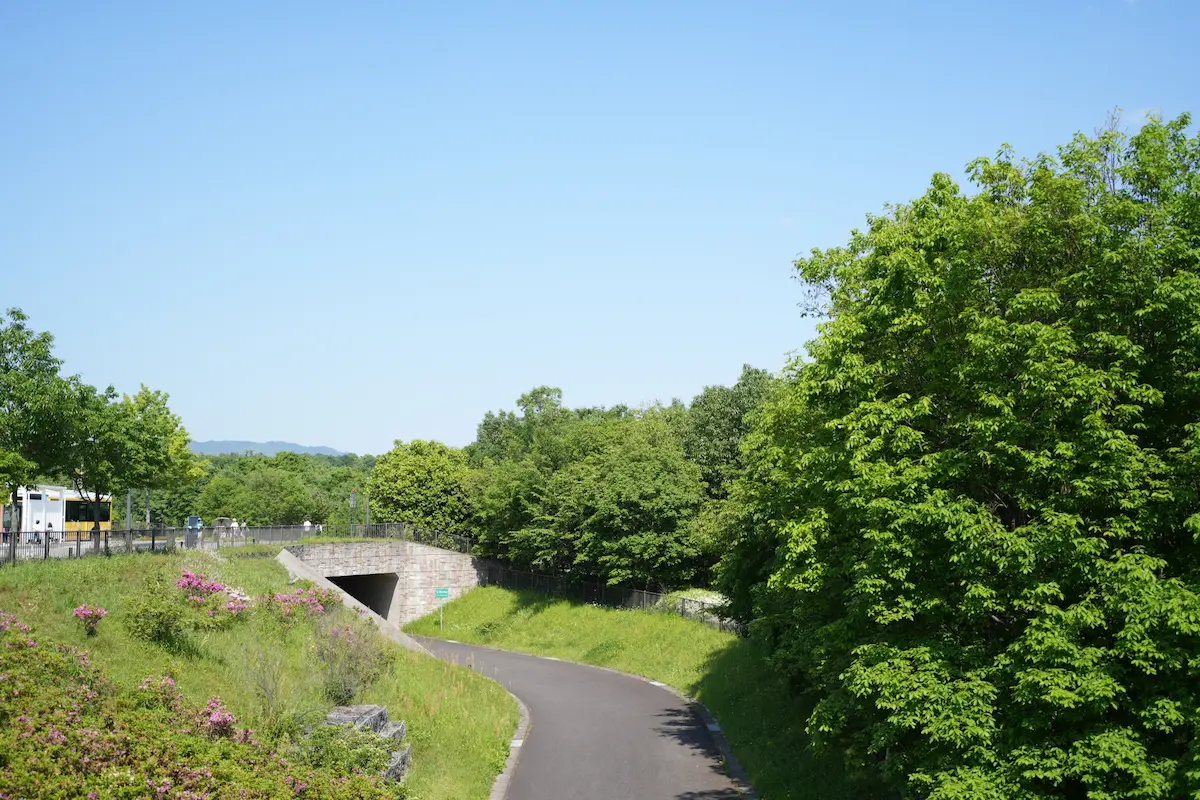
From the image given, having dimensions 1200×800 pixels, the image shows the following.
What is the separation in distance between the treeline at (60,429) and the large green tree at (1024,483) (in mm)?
22744

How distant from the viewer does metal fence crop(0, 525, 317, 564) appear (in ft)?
91.4

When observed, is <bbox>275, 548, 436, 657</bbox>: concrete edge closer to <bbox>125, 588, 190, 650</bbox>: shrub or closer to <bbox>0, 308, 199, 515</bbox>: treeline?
<bbox>0, 308, 199, 515</bbox>: treeline

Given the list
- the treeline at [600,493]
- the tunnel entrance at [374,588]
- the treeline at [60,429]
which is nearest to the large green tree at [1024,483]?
the treeline at [600,493]

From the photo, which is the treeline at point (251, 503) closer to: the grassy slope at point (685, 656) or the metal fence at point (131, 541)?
the grassy slope at point (685, 656)

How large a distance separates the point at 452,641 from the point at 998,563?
3992 centimetres

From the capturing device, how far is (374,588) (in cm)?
5781

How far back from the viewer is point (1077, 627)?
12.6 m

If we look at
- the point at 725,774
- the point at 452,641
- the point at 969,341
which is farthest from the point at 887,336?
the point at 452,641

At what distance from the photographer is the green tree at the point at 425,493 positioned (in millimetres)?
65750

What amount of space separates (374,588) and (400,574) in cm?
368

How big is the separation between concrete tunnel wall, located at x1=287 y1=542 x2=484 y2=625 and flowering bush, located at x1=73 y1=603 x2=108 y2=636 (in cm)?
3181

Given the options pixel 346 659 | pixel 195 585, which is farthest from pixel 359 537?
pixel 346 659

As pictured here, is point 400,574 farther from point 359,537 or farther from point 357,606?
point 357,606

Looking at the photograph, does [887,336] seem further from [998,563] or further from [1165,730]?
[1165,730]
